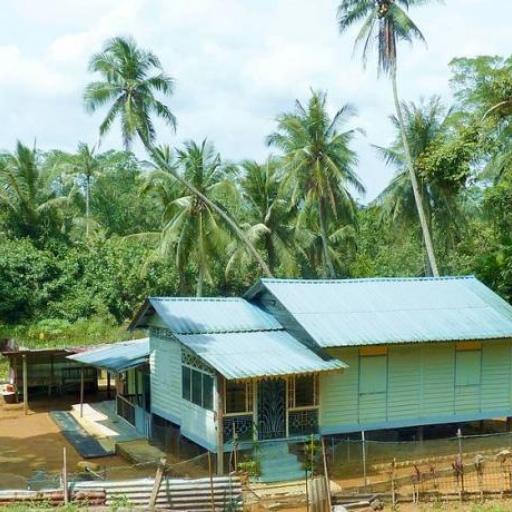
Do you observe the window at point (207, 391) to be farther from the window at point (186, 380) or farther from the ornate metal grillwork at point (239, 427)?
the window at point (186, 380)

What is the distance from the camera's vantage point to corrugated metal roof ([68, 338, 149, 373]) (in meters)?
20.9

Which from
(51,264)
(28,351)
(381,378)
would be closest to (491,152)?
(381,378)

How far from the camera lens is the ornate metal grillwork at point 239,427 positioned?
16.1 metres

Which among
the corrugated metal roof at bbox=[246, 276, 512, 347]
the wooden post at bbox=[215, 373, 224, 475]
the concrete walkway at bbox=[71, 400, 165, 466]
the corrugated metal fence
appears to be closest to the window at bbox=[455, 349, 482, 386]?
the corrugated metal roof at bbox=[246, 276, 512, 347]

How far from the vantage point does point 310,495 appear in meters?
12.6

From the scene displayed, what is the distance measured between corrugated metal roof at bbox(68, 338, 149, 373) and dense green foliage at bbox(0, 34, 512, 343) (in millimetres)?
7604

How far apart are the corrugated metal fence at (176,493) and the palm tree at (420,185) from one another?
20176 millimetres

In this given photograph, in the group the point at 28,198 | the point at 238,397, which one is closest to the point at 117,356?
the point at 238,397

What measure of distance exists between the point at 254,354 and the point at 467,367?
20.5 ft

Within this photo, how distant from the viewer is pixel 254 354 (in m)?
16.5

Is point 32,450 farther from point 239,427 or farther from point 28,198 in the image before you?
point 28,198

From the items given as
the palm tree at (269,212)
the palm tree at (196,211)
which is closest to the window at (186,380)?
the palm tree at (196,211)

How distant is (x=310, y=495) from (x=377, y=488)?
195 cm

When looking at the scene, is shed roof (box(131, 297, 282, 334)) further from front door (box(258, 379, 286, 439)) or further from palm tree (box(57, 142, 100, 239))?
palm tree (box(57, 142, 100, 239))
